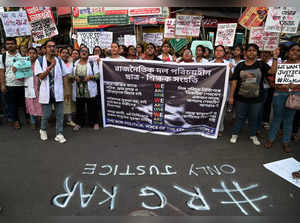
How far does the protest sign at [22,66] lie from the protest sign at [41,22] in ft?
5.35

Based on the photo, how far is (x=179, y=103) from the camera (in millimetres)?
4625

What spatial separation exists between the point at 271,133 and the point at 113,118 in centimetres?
324

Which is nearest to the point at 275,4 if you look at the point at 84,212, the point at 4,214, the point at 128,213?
the point at 128,213

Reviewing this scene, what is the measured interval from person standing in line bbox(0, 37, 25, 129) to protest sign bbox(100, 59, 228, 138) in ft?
6.07

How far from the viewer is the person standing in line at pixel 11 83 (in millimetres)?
4727

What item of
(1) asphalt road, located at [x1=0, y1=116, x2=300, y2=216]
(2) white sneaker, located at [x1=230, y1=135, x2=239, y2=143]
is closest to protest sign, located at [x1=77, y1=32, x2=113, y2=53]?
(1) asphalt road, located at [x1=0, y1=116, x2=300, y2=216]

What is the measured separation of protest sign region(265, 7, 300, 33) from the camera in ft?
16.1

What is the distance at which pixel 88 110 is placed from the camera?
203 inches

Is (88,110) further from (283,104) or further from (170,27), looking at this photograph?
(283,104)

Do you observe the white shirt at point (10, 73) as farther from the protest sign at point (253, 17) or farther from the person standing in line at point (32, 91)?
the protest sign at point (253, 17)

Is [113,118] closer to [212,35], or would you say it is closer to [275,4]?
[275,4]

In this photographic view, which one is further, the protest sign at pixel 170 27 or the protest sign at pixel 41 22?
the protest sign at pixel 170 27

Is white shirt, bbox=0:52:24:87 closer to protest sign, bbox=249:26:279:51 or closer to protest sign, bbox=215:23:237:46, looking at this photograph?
protest sign, bbox=215:23:237:46

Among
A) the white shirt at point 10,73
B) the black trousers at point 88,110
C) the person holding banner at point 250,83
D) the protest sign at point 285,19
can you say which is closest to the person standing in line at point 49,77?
the black trousers at point 88,110
